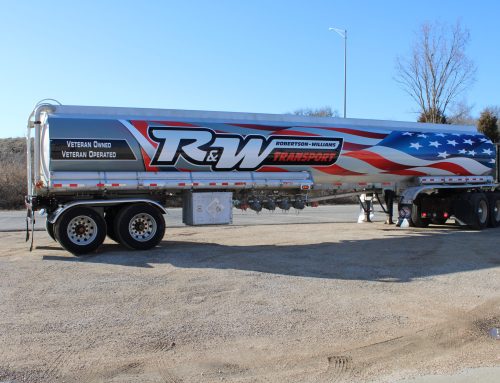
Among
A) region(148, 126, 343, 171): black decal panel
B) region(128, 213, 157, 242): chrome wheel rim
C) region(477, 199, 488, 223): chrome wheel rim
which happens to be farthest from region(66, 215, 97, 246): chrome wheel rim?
region(477, 199, 488, 223): chrome wheel rim

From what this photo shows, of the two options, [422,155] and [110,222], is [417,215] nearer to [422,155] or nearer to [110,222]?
[422,155]

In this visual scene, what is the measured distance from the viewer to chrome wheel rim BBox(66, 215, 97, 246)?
37.8 ft

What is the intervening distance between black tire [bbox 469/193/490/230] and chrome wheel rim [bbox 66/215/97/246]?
1201cm

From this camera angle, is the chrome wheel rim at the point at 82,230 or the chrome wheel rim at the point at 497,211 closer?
the chrome wheel rim at the point at 82,230

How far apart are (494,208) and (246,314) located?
14.2 m

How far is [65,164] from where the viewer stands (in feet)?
37.9

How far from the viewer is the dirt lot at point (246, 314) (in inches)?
199

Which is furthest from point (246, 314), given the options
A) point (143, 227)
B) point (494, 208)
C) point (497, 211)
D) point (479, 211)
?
point (497, 211)

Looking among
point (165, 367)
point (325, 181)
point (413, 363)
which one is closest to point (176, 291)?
point (165, 367)

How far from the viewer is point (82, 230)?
11.6 metres

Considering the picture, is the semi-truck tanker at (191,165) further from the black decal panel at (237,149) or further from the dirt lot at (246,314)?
the dirt lot at (246,314)

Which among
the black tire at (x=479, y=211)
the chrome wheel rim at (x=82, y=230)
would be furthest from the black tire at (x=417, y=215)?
the chrome wheel rim at (x=82, y=230)

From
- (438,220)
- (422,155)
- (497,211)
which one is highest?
(422,155)

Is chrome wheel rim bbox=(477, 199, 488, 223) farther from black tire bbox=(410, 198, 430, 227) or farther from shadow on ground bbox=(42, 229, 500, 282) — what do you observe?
shadow on ground bbox=(42, 229, 500, 282)
